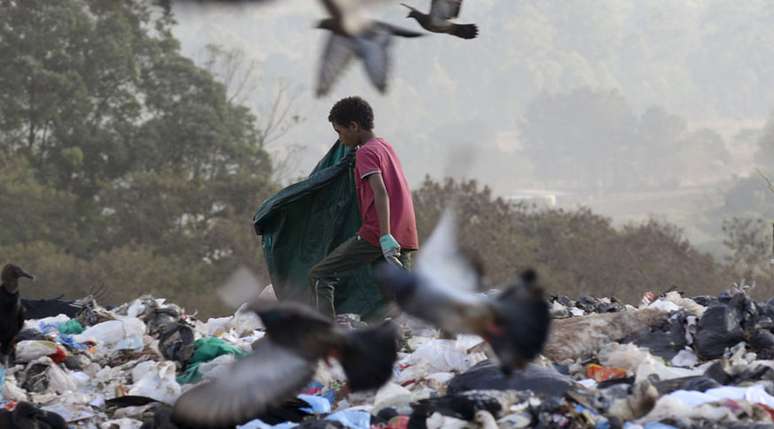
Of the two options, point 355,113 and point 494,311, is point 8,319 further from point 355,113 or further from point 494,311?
point 494,311

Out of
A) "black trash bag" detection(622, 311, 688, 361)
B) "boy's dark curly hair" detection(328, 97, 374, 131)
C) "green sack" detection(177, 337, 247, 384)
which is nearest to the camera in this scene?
"black trash bag" detection(622, 311, 688, 361)

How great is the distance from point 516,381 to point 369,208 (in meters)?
1.65

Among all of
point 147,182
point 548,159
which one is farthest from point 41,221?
point 548,159

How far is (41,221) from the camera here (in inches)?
775

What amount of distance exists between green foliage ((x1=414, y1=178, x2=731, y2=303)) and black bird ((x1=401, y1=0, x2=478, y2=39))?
1397 cm

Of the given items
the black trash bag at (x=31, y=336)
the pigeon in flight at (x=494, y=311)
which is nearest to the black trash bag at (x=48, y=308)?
the black trash bag at (x=31, y=336)

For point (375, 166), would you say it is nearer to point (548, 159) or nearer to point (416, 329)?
point (416, 329)

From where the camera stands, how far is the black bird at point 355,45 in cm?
443

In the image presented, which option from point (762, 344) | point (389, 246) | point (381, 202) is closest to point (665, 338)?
point (762, 344)

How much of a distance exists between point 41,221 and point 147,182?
1863 mm

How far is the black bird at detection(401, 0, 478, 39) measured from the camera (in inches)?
184

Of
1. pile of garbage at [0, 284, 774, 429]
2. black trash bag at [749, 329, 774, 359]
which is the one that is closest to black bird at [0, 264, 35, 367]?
pile of garbage at [0, 284, 774, 429]

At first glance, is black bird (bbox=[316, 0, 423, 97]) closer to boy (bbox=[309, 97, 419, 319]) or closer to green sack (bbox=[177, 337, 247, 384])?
boy (bbox=[309, 97, 419, 319])

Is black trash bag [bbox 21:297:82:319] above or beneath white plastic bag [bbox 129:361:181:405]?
beneath
